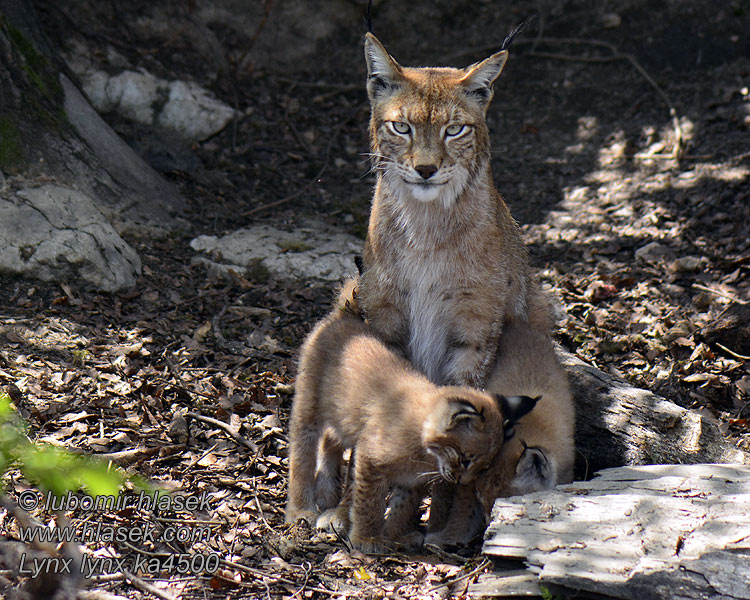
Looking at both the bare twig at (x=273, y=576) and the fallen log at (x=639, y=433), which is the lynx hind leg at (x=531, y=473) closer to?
the fallen log at (x=639, y=433)

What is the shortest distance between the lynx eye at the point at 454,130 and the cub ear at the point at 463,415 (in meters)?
1.99

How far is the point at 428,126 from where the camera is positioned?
5.44 m

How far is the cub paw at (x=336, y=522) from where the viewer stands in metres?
5.06

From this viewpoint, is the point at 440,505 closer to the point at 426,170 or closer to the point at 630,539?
the point at 630,539

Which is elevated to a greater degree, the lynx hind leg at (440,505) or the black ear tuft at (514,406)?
the black ear tuft at (514,406)

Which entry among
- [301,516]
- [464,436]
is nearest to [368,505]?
[301,516]

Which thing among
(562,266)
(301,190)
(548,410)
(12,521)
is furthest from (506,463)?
(301,190)

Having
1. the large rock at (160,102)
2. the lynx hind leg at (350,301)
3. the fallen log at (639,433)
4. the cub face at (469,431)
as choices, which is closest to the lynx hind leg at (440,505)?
the cub face at (469,431)

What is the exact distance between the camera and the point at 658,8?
11.4 metres

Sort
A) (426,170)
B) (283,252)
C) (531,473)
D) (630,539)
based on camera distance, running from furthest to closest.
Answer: (283,252) → (426,170) → (531,473) → (630,539)

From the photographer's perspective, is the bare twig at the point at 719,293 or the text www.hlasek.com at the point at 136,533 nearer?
the text www.hlasek.com at the point at 136,533

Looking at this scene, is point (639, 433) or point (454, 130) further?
point (454, 130)

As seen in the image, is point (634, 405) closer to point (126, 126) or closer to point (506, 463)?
point (506, 463)

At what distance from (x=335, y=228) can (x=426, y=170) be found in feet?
13.1
